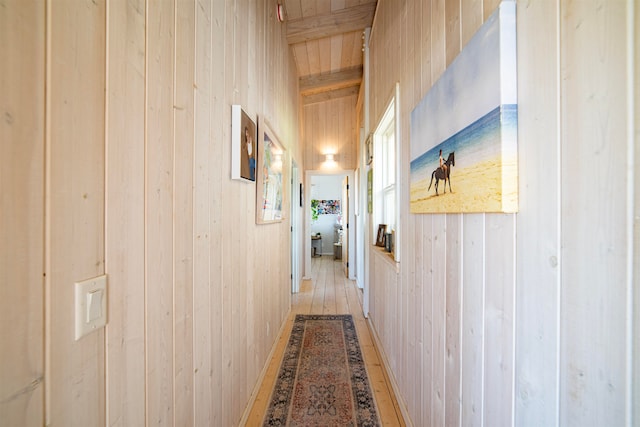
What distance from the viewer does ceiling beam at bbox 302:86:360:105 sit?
5.05 meters

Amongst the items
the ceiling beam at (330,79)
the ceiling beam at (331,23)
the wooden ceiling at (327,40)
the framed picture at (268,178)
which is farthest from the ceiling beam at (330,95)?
the framed picture at (268,178)

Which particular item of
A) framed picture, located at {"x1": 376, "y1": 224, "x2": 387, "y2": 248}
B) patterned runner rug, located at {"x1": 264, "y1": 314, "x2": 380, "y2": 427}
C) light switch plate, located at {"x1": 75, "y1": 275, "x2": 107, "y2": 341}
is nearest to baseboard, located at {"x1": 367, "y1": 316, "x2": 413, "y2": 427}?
patterned runner rug, located at {"x1": 264, "y1": 314, "x2": 380, "y2": 427}

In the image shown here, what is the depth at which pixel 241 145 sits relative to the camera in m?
1.56

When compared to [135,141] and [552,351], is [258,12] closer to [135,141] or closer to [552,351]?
[135,141]

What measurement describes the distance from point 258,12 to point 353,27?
1.60 meters

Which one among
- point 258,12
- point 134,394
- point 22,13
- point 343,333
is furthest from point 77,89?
point 343,333

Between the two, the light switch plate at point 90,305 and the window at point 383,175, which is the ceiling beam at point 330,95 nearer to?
the window at point 383,175

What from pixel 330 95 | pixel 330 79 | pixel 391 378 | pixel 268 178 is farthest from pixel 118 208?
pixel 330 95

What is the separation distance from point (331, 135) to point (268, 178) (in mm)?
3554

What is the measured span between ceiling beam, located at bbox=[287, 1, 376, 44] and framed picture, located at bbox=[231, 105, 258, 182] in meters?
2.05

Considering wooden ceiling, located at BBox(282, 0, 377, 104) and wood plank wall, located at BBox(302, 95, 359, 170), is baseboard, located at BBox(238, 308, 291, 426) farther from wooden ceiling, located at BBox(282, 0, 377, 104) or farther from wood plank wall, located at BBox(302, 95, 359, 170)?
wood plank wall, located at BBox(302, 95, 359, 170)

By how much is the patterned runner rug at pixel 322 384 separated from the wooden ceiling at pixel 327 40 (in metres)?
3.35

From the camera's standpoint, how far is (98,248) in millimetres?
632

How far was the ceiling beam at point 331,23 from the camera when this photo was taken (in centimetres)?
308
